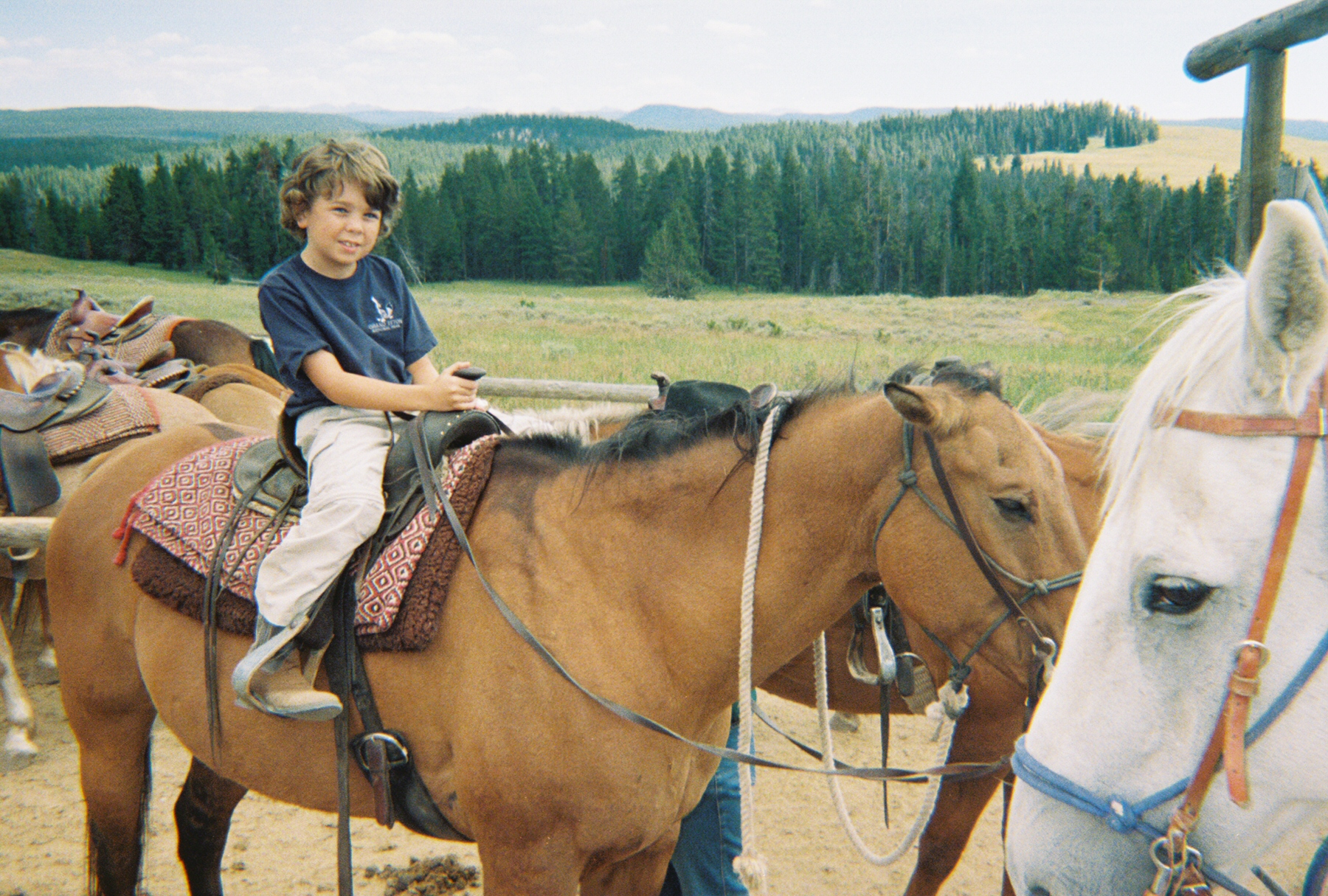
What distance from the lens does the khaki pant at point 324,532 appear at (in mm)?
2043

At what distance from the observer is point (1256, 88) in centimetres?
225

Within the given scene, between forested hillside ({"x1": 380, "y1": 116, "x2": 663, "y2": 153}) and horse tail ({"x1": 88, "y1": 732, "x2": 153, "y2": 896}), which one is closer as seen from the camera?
horse tail ({"x1": 88, "y1": 732, "x2": 153, "y2": 896})

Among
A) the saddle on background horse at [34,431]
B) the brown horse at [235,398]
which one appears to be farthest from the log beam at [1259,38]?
the saddle on background horse at [34,431]

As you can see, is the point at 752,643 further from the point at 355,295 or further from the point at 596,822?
the point at 355,295

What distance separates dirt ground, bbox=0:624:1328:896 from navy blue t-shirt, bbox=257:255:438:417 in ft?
8.18

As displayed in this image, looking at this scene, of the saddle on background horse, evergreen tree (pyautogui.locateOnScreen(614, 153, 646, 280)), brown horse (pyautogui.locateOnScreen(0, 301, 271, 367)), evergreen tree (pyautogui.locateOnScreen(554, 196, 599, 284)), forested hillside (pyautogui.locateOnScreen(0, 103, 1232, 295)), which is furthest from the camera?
evergreen tree (pyautogui.locateOnScreen(614, 153, 646, 280))

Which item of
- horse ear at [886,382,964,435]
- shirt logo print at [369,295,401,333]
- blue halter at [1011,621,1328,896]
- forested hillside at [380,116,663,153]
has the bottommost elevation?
blue halter at [1011,621,1328,896]

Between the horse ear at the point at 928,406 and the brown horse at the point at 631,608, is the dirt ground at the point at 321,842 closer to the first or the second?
the brown horse at the point at 631,608

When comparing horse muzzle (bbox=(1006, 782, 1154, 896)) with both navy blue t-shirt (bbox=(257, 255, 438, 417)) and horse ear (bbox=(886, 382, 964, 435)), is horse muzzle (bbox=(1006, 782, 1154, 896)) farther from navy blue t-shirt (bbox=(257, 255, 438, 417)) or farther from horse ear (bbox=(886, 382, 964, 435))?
navy blue t-shirt (bbox=(257, 255, 438, 417))

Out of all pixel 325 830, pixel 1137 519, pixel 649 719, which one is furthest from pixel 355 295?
pixel 325 830

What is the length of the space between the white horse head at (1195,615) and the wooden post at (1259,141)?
143 centimetres

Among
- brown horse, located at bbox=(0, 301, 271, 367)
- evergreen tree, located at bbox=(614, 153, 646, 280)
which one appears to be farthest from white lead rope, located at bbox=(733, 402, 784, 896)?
evergreen tree, located at bbox=(614, 153, 646, 280)

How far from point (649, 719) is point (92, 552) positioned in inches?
80.7

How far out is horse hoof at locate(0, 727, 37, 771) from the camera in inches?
173
